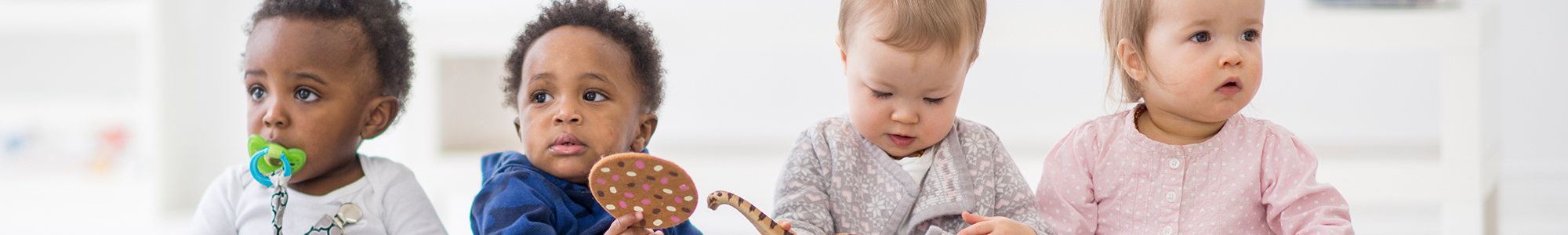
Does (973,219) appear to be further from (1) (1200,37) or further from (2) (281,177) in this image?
(2) (281,177)

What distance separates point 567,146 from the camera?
Result: 1005 millimetres

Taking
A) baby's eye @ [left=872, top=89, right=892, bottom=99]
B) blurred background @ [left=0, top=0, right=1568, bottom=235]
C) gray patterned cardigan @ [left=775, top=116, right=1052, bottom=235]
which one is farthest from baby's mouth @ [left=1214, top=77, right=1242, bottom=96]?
blurred background @ [left=0, top=0, right=1568, bottom=235]

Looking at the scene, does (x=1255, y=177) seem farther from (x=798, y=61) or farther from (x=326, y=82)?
(x=798, y=61)

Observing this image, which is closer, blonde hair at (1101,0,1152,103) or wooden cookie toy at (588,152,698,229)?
wooden cookie toy at (588,152,698,229)

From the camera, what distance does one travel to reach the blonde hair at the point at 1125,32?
1078 millimetres

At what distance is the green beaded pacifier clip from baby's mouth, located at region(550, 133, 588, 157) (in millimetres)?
249

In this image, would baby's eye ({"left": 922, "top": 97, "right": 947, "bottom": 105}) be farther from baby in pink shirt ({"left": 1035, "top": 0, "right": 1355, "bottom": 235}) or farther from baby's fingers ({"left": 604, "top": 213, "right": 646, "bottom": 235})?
baby's fingers ({"left": 604, "top": 213, "right": 646, "bottom": 235})

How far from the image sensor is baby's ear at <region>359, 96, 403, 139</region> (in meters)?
1.09

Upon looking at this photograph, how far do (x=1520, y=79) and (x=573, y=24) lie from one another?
3.26 meters

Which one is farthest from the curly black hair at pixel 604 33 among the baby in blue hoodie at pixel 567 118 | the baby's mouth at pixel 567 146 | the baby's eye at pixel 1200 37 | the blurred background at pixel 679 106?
Answer: the blurred background at pixel 679 106

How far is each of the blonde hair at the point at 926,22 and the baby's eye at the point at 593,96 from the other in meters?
0.28

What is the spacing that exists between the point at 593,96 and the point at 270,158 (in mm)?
336

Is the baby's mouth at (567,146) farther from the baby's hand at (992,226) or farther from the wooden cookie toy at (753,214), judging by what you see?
the baby's hand at (992,226)

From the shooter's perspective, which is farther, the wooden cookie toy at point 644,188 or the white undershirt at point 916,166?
the white undershirt at point 916,166
